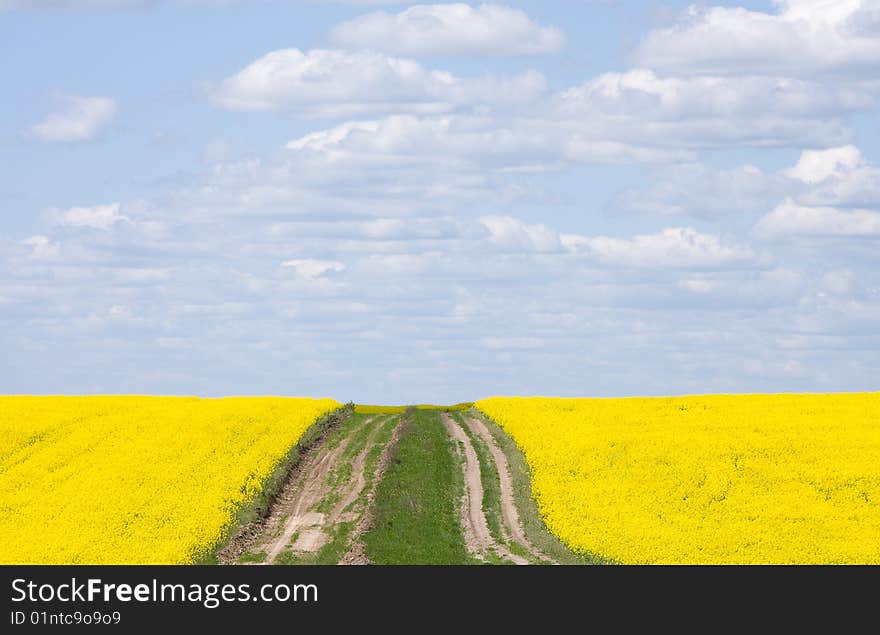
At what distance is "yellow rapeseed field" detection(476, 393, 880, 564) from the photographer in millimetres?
46844

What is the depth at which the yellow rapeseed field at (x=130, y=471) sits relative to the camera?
158ft

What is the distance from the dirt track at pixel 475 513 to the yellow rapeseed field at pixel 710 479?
2.89 m

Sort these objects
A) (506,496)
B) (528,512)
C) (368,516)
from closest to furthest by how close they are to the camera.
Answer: (368,516), (528,512), (506,496)

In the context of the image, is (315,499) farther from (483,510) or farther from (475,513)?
(483,510)

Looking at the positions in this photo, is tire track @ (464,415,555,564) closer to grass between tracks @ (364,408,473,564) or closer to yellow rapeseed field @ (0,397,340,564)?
grass between tracks @ (364,408,473,564)

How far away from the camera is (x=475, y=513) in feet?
172

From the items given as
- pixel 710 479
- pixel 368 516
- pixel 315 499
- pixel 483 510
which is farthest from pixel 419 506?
pixel 710 479

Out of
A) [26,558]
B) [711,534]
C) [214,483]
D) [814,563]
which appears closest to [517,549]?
[711,534]

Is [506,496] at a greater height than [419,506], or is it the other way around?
[506,496]

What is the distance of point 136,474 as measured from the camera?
57375mm

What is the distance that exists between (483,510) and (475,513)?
0.69 meters

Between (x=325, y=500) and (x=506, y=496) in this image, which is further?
(x=506, y=496)

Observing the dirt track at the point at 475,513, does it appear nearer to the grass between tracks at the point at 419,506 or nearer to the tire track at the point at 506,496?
the tire track at the point at 506,496

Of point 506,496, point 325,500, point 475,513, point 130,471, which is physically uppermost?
point 130,471
